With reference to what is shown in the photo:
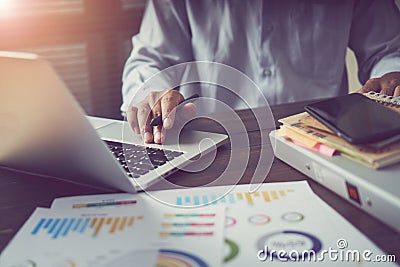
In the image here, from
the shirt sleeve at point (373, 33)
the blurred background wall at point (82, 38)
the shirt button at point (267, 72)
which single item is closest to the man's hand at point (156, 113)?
the shirt button at point (267, 72)

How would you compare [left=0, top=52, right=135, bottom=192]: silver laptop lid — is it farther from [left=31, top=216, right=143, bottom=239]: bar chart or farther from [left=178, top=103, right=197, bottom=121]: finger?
[left=178, top=103, right=197, bottom=121]: finger

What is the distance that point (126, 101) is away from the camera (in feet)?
4.09

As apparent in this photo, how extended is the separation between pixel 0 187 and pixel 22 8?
58.8 inches

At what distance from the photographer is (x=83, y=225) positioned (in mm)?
670

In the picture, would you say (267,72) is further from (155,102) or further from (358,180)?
(358,180)

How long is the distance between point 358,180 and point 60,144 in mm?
367

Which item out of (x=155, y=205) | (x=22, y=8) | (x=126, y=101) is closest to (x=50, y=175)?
(x=155, y=205)

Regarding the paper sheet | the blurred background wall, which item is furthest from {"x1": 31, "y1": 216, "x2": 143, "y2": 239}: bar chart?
the blurred background wall

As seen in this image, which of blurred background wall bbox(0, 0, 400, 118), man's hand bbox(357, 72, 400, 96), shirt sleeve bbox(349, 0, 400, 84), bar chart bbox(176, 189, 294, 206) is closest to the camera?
bar chart bbox(176, 189, 294, 206)

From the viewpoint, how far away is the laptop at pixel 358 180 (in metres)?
0.62

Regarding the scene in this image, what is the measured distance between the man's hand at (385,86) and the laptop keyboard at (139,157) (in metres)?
0.37

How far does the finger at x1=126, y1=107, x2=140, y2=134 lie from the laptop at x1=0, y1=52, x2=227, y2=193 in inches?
1.9

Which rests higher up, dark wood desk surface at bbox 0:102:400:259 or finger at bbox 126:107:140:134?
finger at bbox 126:107:140:134

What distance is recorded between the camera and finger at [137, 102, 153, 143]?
902mm
